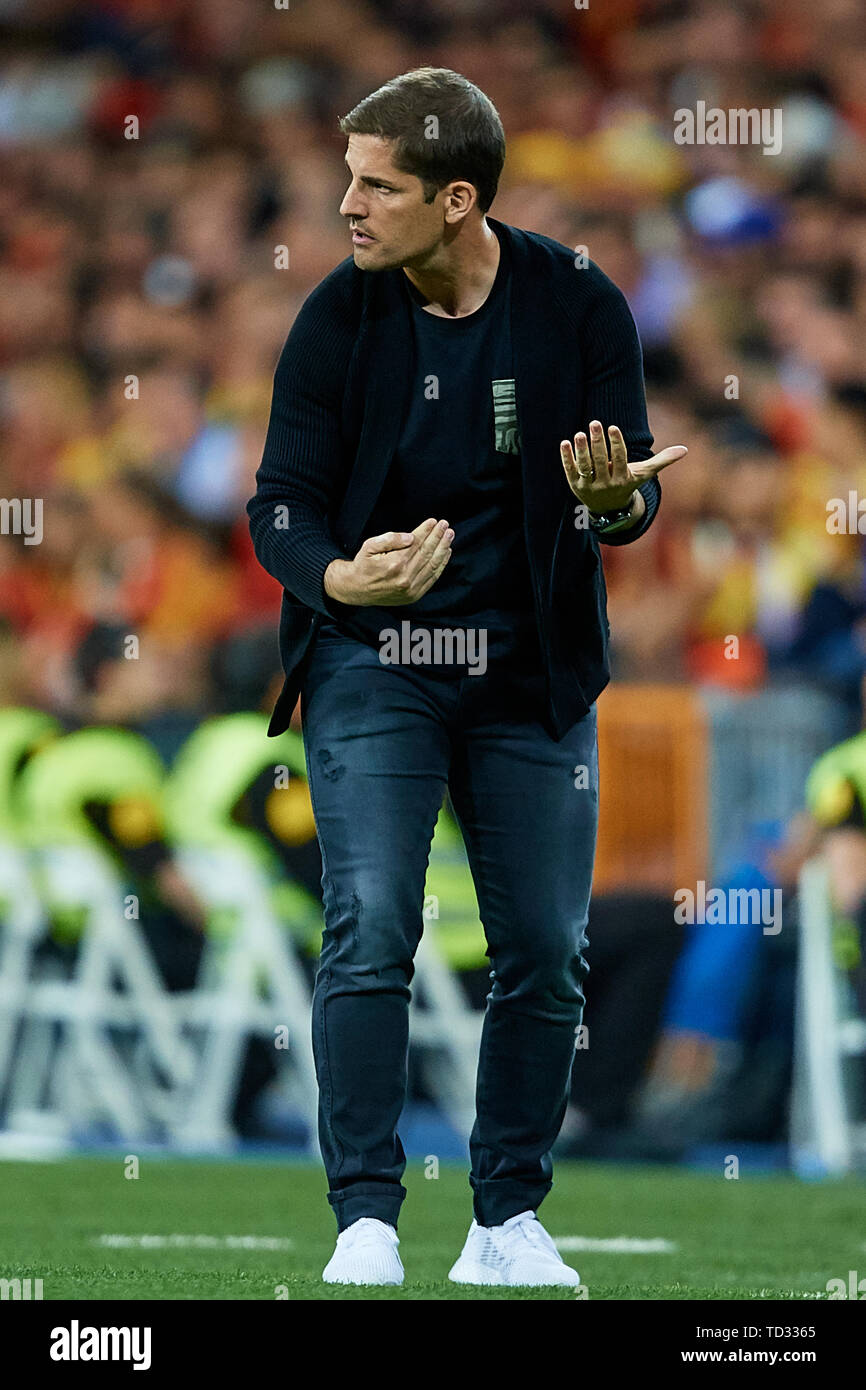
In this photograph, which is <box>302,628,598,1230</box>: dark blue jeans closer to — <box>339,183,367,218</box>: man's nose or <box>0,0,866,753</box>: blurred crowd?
<box>339,183,367,218</box>: man's nose

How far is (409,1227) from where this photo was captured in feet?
15.3

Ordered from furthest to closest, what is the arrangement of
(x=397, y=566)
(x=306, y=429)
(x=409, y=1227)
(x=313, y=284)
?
1. (x=313, y=284)
2. (x=409, y=1227)
3. (x=306, y=429)
4. (x=397, y=566)

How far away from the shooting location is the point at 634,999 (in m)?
6.06

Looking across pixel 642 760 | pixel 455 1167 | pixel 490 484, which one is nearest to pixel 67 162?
pixel 642 760

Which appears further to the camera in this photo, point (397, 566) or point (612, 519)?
point (612, 519)

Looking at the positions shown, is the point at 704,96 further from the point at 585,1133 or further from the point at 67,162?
the point at 585,1133

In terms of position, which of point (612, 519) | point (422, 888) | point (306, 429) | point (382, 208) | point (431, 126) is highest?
point (431, 126)

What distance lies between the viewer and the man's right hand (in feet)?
10.2

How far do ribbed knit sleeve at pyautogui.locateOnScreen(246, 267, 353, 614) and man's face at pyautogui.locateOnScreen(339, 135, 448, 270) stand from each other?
121 mm

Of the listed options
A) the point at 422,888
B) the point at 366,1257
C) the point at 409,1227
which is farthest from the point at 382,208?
the point at 409,1227

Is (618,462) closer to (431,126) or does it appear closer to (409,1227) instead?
(431,126)

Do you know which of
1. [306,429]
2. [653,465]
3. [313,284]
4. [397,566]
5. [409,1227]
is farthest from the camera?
[313,284]

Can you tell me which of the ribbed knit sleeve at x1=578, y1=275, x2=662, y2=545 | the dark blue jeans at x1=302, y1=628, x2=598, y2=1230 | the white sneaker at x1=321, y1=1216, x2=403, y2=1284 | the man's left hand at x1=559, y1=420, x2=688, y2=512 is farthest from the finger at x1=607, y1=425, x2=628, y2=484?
the white sneaker at x1=321, y1=1216, x2=403, y2=1284

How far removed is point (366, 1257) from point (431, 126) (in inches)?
63.8
